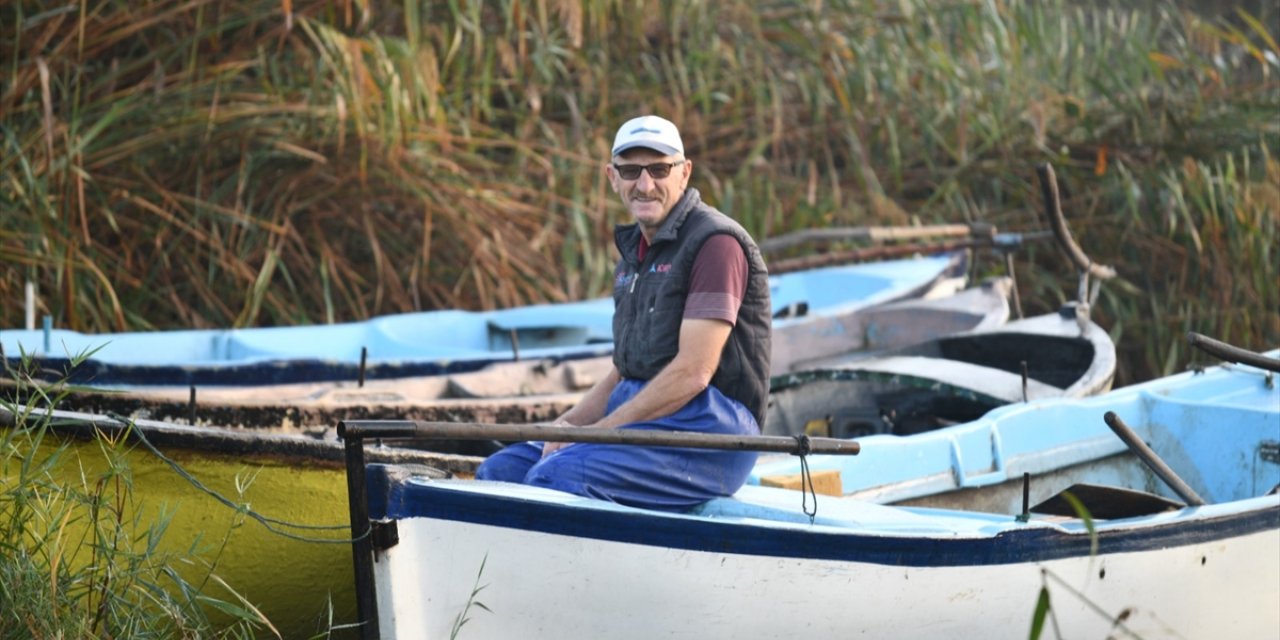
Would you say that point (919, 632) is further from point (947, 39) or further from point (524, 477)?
point (947, 39)

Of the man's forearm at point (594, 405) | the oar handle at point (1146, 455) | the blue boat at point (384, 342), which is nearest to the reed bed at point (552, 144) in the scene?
the blue boat at point (384, 342)

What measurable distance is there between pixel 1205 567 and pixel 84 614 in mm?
2855

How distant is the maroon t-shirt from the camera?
3.73 m

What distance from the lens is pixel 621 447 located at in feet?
12.7

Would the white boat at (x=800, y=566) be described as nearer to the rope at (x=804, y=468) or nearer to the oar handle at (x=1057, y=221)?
the rope at (x=804, y=468)

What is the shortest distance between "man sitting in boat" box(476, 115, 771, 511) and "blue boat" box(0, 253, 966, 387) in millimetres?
1962

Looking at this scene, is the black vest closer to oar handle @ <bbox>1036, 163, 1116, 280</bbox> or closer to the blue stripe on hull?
the blue stripe on hull

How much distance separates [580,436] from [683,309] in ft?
1.72

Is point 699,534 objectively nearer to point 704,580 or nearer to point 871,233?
point 704,580

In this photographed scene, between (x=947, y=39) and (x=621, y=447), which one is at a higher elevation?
(x=947, y=39)

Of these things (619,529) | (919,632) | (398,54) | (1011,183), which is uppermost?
(398,54)

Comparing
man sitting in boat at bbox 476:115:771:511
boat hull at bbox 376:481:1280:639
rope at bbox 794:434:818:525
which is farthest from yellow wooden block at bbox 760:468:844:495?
boat hull at bbox 376:481:1280:639

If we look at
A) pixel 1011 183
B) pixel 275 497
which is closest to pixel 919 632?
pixel 275 497

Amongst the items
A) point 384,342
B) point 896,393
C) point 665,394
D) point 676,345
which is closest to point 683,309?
point 676,345
